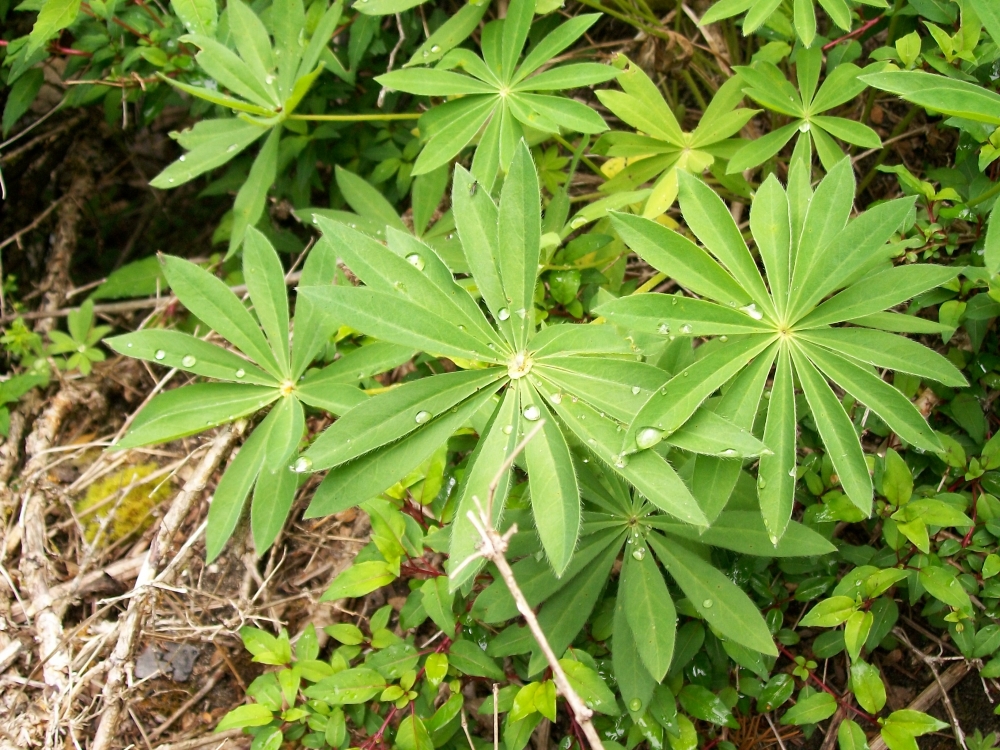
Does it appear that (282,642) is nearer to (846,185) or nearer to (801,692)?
(801,692)

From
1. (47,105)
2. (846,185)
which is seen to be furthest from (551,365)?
(47,105)

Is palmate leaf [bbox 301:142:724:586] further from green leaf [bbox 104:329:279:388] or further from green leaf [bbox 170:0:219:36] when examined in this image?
green leaf [bbox 170:0:219:36]

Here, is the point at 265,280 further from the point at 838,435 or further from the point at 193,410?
the point at 838,435

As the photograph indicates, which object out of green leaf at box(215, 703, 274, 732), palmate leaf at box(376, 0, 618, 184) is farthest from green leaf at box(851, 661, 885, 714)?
palmate leaf at box(376, 0, 618, 184)

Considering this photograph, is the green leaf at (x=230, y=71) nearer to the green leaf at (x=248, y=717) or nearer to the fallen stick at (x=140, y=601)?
the fallen stick at (x=140, y=601)

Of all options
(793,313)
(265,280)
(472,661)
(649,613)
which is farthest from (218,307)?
(793,313)

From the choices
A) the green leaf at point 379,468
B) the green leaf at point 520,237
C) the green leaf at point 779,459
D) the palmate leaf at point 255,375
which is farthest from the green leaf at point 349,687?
the green leaf at point 779,459
